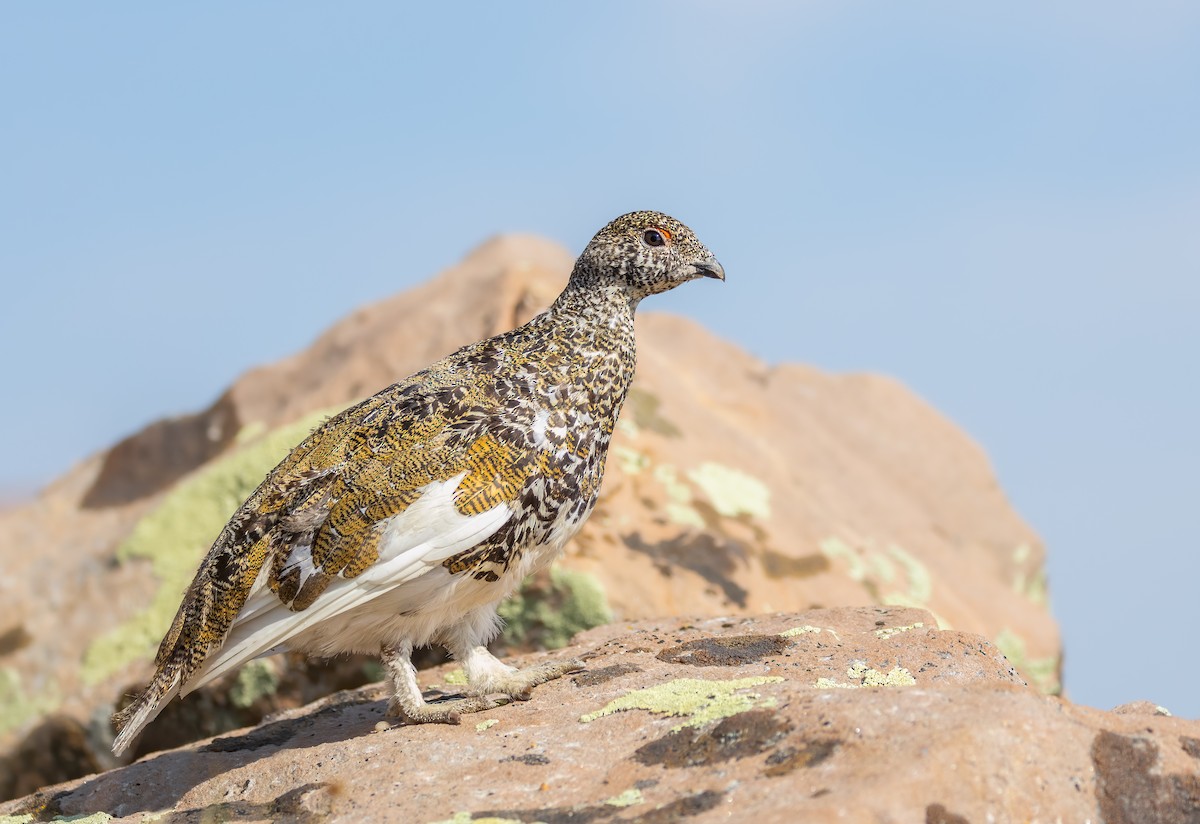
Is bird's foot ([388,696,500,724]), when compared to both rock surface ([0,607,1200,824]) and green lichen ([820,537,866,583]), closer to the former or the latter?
rock surface ([0,607,1200,824])

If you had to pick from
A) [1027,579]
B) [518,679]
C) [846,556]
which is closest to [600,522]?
[846,556]

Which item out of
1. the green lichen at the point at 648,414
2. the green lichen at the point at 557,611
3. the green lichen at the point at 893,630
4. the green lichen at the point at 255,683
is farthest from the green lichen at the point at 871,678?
the green lichen at the point at 255,683

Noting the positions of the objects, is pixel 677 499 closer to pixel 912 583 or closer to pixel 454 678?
pixel 912 583

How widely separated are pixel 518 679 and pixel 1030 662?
638 centimetres

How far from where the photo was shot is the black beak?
7.86 m

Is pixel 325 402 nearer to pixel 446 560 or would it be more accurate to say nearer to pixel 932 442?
pixel 446 560

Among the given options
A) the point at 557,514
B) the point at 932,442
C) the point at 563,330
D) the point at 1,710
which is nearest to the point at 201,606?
the point at 557,514

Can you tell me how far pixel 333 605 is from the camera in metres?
6.91

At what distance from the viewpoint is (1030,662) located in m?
12.1

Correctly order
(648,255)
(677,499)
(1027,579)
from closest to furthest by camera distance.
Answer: (648,255) < (677,499) < (1027,579)

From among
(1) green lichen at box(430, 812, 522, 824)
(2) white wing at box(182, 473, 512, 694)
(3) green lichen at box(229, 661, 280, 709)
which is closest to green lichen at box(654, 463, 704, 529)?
(3) green lichen at box(229, 661, 280, 709)

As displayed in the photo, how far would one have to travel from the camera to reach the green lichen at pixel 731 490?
11422 mm

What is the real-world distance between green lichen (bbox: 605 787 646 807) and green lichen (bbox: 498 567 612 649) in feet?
14.7

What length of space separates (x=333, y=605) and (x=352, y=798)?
105 centimetres
